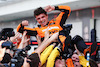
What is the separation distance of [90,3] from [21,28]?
12.5 ft

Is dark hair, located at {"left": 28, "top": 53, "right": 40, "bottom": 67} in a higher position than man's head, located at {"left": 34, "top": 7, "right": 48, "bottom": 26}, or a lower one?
lower

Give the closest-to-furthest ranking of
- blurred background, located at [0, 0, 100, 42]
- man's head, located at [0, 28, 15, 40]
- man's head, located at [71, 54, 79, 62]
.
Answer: man's head, located at [0, 28, 15, 40] → man's head, located at [71, 54, 79, 62] → blurred background, located at [0, 0, 100, 42]

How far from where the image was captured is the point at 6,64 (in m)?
0.81

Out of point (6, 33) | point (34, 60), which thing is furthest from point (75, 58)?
point (6, 33)

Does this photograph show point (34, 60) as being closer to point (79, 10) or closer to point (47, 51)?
point (47, 51)

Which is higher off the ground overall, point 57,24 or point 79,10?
point 57,24

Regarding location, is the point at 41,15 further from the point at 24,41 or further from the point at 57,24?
the point at 24,41

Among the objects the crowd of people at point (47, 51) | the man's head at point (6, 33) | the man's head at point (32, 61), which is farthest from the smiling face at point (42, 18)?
the man's head at point (32, 61)

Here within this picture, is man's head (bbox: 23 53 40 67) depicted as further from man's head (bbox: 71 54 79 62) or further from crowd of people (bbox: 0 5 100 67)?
man's head (bbox: 71 54 79 62)

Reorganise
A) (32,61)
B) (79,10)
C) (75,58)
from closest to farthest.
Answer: (32,61)
(75,58)
(79,10)

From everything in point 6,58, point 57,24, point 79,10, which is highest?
point 57,24

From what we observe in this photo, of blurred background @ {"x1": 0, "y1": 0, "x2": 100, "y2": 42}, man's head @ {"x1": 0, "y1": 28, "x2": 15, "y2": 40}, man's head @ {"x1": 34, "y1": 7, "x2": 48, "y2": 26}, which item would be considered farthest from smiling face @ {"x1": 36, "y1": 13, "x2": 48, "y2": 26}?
blurred background @ {"x1": 0, "y1": 0, "x2": 100, "y2": 42}

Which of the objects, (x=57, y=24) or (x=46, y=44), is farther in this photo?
(x=57, y=24)

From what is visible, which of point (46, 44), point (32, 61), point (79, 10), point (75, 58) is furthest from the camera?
point (79, 10)
